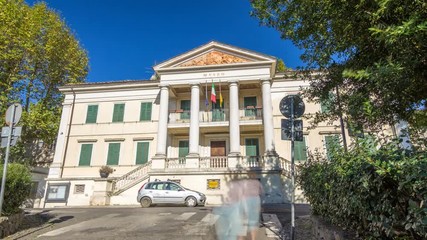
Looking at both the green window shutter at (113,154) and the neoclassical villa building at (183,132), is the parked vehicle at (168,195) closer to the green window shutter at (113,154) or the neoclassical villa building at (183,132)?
the neoclassical villa building at (183,132)

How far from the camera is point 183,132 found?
843 inches

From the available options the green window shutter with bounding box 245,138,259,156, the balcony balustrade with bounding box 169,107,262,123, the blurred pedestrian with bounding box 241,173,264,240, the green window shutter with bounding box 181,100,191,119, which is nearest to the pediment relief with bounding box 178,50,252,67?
the green window shutter with bounding box 181,100,191,119

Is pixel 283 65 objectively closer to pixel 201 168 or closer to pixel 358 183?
pixel 201 168

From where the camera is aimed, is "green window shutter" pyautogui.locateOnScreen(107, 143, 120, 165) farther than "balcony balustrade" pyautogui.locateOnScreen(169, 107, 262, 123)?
Yes

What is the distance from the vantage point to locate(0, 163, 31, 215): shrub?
7277 mm

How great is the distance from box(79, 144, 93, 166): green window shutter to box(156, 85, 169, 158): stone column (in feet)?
22.6

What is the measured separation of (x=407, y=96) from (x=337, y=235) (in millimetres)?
2831

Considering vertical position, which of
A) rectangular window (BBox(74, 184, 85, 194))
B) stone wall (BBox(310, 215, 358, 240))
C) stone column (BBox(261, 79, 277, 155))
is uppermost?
stone column (BBox(261, 79, 277, 155))

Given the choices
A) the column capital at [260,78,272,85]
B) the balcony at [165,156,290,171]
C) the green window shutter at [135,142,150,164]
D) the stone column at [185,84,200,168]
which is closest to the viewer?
the balcony at [165,156,290,171]

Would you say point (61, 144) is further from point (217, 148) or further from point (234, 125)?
point (234, 125)

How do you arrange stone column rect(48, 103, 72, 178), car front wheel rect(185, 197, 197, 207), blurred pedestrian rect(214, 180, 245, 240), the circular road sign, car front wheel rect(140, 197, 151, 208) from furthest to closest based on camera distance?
stone column rect(48, 103, 72, 178) < car front wheel rect(140, 197, 151, 208) < car front wheel rect(185, 197, 197, 207) < the circular road sign < blurred pedestrian rect(214, 180, 245, 240)

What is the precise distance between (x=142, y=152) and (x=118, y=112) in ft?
14.0

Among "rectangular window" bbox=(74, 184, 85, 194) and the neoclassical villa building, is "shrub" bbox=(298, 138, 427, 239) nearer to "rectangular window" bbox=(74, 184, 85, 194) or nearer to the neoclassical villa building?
the neoclassical villa building

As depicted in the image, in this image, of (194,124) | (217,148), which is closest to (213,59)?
(194,124)
